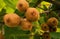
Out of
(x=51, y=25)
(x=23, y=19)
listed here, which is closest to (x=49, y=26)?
(x=51, y=25)

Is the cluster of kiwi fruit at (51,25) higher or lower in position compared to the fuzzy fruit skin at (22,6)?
lower

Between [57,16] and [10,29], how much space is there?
1.04 ft

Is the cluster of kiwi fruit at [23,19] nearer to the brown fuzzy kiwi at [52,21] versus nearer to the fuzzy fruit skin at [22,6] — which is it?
the fuzzy fruit skin at [22,6]

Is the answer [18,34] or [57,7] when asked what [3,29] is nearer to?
[18,34]

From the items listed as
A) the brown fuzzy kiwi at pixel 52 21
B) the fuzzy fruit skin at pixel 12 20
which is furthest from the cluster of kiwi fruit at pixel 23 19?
the brown fuzzy kiwi at pixel 52 21

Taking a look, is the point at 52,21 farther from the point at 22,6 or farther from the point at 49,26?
the point at 22,6

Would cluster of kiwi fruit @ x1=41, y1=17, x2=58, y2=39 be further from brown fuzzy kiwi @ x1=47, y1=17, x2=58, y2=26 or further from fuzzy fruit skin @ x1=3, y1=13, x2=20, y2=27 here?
fuzzy fruit skin @ x1=3, y1=13, x2=20, y2=27

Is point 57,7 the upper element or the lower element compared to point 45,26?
upper

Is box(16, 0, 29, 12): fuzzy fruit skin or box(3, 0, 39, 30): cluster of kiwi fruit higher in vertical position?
box(16, 0, 29, 12): fuzzy fruit skin

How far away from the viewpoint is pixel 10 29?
1.12 metres

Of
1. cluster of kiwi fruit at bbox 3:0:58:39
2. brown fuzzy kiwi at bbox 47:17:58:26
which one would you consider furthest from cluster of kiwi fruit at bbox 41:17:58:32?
cluster of kiwi fruit at bbox 3:0:58:39

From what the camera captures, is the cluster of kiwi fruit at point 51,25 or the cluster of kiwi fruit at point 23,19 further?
the cluster of kiwi fruit at point 51,25

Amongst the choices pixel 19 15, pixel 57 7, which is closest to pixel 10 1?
pixel 19 15

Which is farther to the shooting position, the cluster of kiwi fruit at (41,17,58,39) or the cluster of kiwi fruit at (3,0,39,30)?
the cluster of kiwi fruit at (41,17,58,39)
